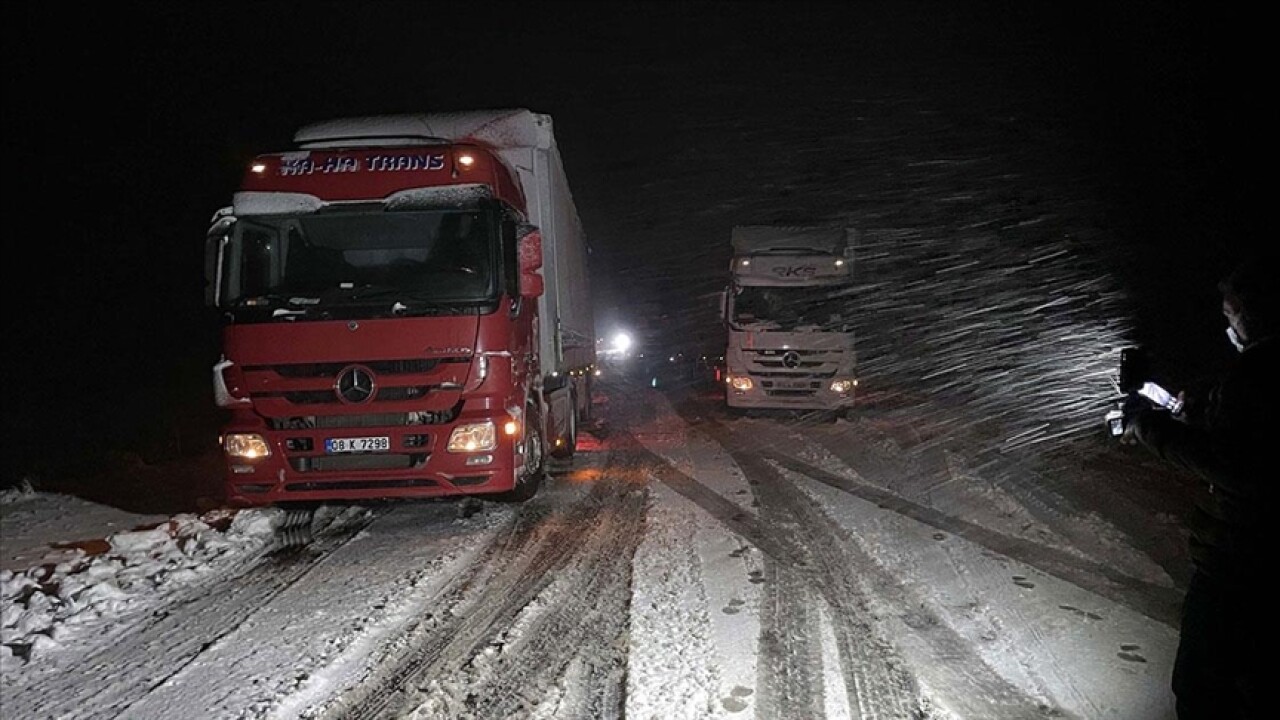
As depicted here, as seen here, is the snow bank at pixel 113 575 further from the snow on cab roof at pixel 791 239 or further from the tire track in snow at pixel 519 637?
the snow on cab roof at pixel 791 239

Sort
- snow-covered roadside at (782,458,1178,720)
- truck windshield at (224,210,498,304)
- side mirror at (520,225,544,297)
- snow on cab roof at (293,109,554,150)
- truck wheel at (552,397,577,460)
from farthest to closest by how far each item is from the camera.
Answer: truck wheel at (552,397,577,460)
snow on cab roof at (293,109,554,150)
side mirror at (520,225,544,297)
truck windshield at (224,210,498,304)
snow-covered roadside at (782,458,1178,720)

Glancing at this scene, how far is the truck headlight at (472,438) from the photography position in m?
6.81

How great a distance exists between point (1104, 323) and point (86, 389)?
33507 mm

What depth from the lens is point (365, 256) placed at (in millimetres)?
7223

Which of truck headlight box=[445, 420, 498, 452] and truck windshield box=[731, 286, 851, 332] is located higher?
truck windshield box=[731, 286, 851, 332]

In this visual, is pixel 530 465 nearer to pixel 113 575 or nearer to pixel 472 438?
pixel 472 438

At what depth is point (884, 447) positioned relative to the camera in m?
11.6

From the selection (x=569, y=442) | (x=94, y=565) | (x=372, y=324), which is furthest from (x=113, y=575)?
(x=569, y=442)

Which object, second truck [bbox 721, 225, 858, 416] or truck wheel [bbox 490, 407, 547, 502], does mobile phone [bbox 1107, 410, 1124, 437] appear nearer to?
truck wheel [bbox 490, 407, 547, 502]

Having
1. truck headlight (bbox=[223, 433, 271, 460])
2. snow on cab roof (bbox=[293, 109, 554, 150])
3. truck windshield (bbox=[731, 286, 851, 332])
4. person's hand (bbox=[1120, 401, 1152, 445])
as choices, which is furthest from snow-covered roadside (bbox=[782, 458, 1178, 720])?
truck windshield (bbox=[731, 286, 851, 332])

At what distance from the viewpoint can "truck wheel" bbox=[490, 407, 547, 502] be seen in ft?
25.0

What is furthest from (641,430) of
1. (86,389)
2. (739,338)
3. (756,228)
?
(86,389)

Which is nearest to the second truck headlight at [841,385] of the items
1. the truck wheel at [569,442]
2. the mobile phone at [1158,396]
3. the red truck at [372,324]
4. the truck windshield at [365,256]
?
the truck wheel at [569,442]

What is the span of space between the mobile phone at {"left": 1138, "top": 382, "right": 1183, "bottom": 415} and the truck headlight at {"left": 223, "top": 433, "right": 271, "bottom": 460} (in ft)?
20.4
